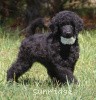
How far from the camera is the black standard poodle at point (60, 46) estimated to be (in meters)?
6.02

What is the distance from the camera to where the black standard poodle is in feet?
19.7

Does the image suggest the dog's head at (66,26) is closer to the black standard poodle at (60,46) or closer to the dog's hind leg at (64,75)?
the black standard poodle at (60,46)

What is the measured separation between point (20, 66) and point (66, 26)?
1.04 meters

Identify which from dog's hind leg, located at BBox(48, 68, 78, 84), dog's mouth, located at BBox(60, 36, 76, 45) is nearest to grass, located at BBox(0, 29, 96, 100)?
dog's hind leg, located at BBox(48, 68, 78, 84)

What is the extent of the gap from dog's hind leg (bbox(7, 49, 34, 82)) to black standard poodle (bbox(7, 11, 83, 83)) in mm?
131

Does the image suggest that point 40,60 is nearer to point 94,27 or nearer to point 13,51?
point 13,51

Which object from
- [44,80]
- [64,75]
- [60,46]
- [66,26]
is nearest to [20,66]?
[44,80]

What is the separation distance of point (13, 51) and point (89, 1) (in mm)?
4284

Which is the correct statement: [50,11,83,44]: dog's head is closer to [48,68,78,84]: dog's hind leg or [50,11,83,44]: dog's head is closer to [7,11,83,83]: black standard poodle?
[7,11,83,83]: black standard poodle

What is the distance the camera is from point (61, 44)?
6.17 meters

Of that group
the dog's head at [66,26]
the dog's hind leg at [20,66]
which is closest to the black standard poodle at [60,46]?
the dog's head at [66,26]

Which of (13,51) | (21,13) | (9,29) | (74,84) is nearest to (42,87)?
(74,84)

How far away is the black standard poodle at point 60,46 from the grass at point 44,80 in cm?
22

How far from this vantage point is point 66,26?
19.7ft
